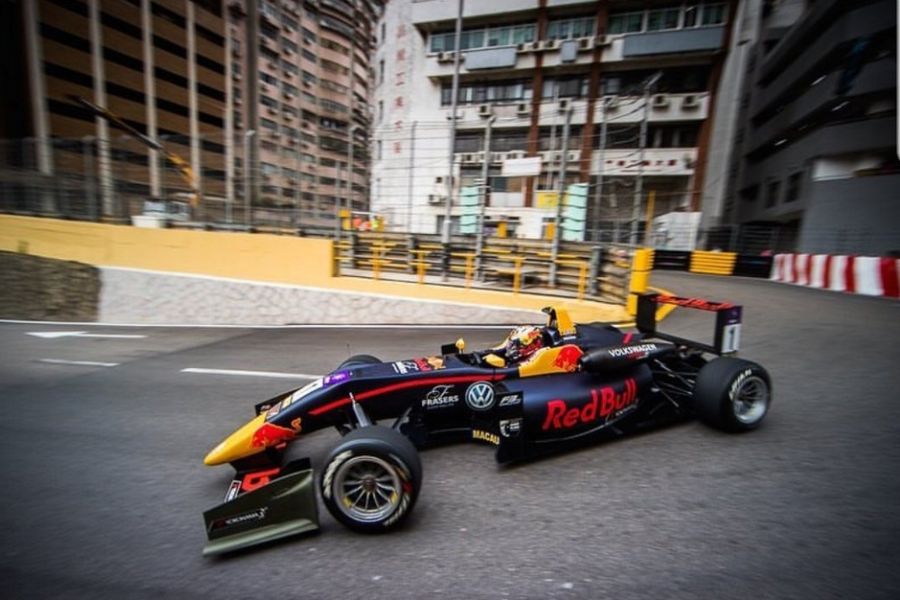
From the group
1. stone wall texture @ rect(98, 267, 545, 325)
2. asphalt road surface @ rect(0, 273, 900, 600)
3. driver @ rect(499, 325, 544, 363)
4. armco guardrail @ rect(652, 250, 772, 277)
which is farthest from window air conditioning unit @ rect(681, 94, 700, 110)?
driver @ rect(499, 325, 544, 363)

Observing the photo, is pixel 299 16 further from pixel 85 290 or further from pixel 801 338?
pixel 801 338

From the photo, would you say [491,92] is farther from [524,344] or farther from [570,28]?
[524,344]

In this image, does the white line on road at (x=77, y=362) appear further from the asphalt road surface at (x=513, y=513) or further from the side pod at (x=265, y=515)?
the side pod at (x=265, y=515)

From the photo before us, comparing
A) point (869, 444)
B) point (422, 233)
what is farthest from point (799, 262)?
point (869, 444)

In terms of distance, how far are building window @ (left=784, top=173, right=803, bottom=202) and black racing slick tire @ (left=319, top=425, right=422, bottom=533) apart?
24.5 meters

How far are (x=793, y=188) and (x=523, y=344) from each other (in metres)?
24.0

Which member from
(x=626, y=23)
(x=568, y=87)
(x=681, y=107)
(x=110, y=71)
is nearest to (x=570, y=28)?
(x=626, y=23)

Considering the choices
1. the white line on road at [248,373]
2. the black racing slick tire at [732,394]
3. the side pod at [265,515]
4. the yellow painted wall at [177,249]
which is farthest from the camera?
the yellow painted wall at [177,249]

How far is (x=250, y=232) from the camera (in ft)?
33.0

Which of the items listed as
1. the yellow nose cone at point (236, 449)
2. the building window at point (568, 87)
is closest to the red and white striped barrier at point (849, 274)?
the yellow nose cone at point (236, 449)

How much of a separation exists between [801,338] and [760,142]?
25463 mm

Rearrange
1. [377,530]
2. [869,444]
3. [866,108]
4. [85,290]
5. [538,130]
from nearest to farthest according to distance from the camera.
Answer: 1. [377,530]
2. [869,444]
3. [85,290]
4. [866,108]
5. [538,130]

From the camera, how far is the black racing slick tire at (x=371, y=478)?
207cm

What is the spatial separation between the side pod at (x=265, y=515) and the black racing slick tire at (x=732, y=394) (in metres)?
2.73
